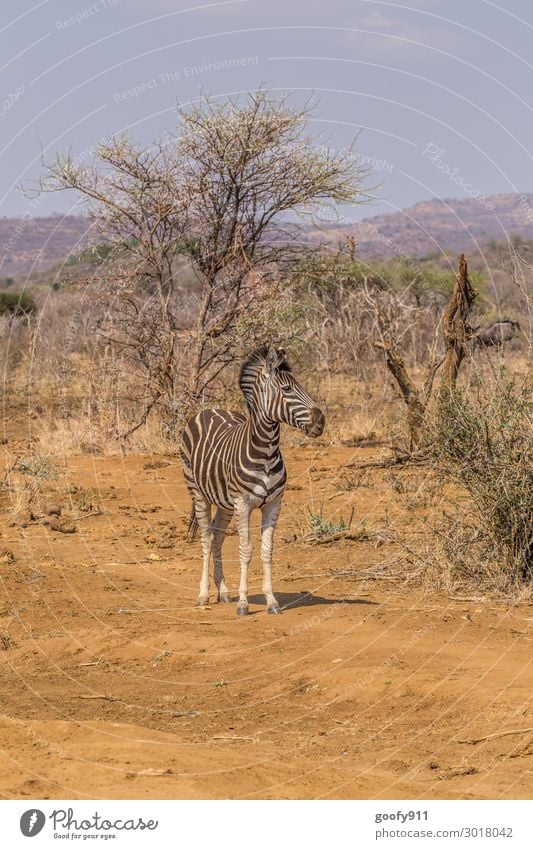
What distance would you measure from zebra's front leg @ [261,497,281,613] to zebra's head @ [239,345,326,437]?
2.79ft

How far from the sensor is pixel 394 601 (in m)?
11.0

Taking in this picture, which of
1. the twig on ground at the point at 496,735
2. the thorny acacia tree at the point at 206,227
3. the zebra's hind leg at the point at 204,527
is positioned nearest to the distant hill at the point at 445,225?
the thorny acacia tree at the point at 206,227

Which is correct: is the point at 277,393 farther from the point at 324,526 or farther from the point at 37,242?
the point at 37,242

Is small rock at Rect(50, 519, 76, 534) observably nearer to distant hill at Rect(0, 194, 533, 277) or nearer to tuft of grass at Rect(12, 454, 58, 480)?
tuft of grass at Rect(12, 454, 58, 480)

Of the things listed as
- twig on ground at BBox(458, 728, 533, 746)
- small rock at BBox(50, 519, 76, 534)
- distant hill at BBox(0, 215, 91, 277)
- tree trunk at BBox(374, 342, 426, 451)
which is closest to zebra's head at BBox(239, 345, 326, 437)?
twig on ground at BBox(458, 728, 533, 746)

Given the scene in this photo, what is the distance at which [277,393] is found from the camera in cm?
1089

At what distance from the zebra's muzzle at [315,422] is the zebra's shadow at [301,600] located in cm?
171

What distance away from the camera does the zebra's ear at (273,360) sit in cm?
1096

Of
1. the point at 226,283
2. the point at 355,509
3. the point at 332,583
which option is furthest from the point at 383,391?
the point at 332,583

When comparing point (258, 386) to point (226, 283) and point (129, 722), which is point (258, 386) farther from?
point (226, 283)

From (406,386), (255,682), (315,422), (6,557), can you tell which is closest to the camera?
(255,682)

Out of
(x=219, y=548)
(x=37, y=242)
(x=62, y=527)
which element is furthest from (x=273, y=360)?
(x=37, y=242)

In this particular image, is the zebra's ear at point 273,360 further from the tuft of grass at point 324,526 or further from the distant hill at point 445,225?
the distant hill at point 445,225

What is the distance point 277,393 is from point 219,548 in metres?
2.12
